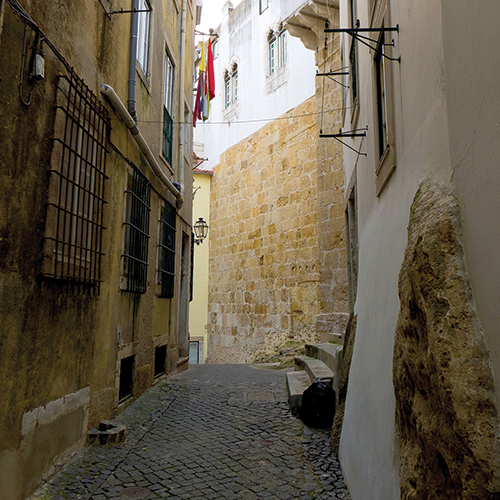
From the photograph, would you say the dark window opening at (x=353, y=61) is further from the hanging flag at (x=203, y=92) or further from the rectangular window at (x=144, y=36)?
the hanging flag at (x=203, y=92)

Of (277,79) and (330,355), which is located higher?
(277,79)

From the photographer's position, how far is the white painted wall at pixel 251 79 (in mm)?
12492

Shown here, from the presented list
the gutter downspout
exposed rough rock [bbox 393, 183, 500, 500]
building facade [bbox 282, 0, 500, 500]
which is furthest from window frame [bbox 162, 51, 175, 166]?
exposed rough rock [bbox 393, 183, 500, 500]

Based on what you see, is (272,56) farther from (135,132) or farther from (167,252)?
(135,132)

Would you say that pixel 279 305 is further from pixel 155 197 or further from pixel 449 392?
pixel 449 392

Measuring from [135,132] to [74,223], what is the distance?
205 cm

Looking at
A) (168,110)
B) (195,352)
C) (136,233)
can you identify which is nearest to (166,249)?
(136,233)

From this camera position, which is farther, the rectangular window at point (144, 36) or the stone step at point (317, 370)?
the rectangular window at point (144, 36)

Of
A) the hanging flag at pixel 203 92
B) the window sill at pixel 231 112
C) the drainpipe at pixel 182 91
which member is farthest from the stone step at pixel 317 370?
the window sill at pixel 231 112

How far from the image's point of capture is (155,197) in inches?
288

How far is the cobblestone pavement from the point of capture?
11.8ft

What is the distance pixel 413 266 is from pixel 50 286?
2.71 metres

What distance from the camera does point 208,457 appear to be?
14.3ft

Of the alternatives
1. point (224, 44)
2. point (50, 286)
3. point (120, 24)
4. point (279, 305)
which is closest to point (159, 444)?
point (50, 286)
